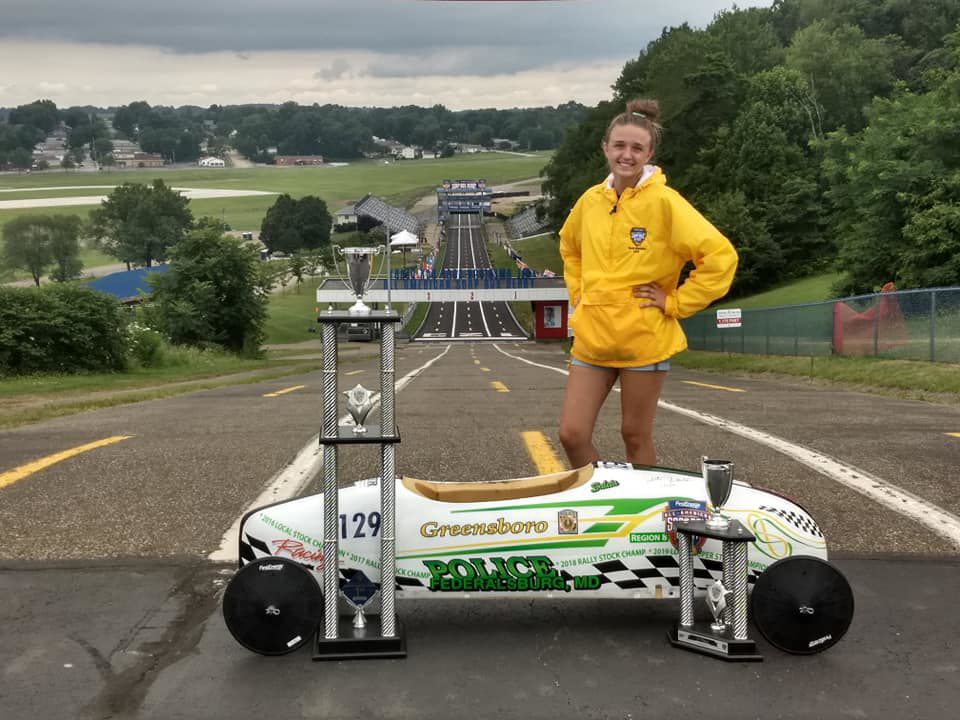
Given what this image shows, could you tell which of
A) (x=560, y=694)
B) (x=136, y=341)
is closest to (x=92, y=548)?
(x=560, y=694)

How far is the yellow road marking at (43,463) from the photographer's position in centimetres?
720

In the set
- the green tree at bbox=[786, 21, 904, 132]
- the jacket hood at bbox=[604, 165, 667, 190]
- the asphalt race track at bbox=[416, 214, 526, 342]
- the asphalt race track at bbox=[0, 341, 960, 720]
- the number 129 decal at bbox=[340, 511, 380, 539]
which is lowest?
the asphalt race track at bbox=[416, 214, 526, 342]

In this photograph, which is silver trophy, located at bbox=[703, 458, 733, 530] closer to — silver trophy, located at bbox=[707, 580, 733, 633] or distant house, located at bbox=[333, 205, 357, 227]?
silver trophy, located at bbox=[707, 580, 733, 633]

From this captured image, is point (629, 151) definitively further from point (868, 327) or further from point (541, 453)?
point (868, 327)

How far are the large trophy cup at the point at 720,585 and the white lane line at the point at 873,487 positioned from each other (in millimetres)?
2211

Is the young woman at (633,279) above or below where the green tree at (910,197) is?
below

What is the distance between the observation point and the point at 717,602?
13.4 ft

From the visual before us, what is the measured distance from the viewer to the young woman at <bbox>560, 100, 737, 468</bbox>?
4.68 meters

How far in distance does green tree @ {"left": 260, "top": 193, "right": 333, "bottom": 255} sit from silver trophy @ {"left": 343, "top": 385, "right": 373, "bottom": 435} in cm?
16708

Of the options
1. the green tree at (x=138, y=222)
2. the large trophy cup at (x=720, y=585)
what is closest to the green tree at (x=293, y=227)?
the green tree at (x=138, y=222)

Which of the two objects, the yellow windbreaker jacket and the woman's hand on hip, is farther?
the woman's hand on hip

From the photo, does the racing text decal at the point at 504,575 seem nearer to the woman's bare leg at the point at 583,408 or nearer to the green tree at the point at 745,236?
the woman's bare leg at the point at 583,408

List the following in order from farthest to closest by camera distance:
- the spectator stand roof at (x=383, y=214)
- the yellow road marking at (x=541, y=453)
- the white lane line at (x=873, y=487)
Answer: the spectator stand roof at (x=383, y=214) → the yellow road marking at (x=541, y=453) → the white lane line at (x=873, y=487)

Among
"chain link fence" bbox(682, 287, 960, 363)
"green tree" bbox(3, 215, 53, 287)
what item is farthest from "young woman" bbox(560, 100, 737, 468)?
"green tree" bbox(3, 215, 53, 287)
